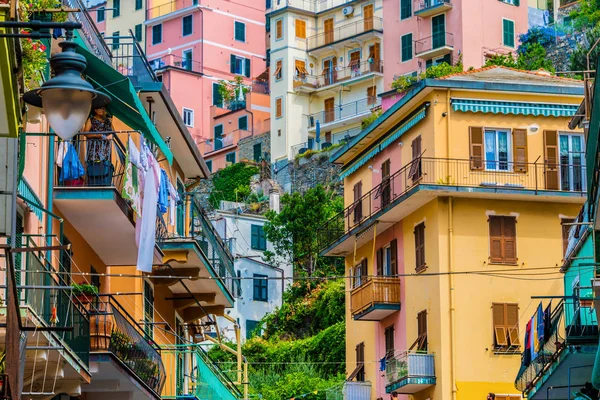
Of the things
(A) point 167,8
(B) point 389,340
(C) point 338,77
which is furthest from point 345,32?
(B) point 389,340

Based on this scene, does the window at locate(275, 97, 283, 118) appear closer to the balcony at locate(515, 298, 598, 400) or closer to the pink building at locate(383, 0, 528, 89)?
the pink building at locate(383, 0, 528, 89)

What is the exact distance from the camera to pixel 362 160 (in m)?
50.4

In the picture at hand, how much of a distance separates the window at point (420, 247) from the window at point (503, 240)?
2.03 meters

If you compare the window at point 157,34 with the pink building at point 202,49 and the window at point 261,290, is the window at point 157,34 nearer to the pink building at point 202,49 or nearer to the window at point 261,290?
the pink building at point 202,49

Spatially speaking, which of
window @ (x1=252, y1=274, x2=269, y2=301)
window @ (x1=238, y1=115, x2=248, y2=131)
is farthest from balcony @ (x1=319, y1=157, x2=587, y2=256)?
window @ (x1=238, y1=115, x2=248, y2=131)

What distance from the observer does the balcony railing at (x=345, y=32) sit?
9125 cm

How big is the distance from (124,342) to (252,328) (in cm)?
5282

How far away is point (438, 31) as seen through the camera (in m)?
80.8

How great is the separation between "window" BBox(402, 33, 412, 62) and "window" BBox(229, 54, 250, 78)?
919 inches

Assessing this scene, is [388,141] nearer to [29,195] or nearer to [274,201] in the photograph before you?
[29,195]

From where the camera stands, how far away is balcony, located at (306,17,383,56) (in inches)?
3580

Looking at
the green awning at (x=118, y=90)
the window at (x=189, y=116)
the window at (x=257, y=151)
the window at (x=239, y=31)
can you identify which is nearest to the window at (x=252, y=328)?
the window at (x=257, y=151)

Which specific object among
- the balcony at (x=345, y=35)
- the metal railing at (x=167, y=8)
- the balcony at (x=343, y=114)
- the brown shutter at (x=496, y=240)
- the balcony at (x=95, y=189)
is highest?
the metal railing at (x=167, y=8)

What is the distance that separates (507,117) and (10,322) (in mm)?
31099
